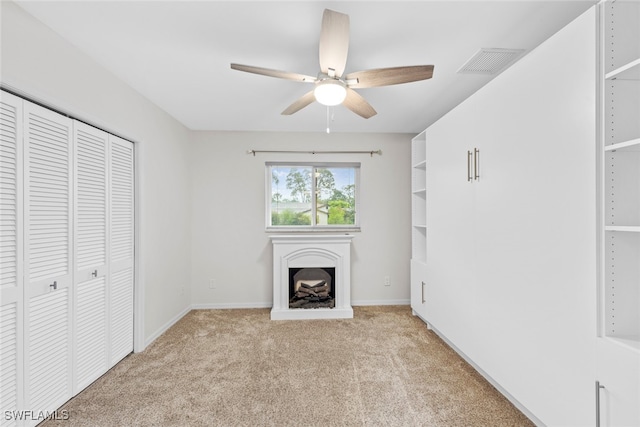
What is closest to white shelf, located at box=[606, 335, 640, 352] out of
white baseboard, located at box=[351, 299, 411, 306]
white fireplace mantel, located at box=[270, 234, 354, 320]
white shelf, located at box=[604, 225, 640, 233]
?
white shelf, located at box=[604, 225, 640, 233]

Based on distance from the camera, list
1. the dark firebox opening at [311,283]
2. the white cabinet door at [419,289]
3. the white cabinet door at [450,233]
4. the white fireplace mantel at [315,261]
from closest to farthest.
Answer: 1. the white cabinet door at [450,233]
2. the white cabinet door at [419,289]
3. the white fireplace mantel at [315,261]
4. the dark firebox opening at [311,283]

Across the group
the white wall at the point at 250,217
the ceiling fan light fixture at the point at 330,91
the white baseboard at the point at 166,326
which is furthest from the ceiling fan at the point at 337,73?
the white baseboard at the point at 166,326

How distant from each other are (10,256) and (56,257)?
31cm

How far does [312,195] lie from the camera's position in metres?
4.39

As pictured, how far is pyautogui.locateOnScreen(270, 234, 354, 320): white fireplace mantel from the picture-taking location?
12.8ft

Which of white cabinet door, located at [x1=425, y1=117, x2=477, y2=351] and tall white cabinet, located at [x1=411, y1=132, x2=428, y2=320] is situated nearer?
white cabinet door, located at [x1=425, y1=117, x2=477, y2=351]

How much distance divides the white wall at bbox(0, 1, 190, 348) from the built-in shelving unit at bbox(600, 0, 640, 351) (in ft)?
9.47

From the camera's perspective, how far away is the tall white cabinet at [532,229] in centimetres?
145

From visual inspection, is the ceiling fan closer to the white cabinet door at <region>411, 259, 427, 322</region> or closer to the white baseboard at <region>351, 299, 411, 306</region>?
the white cabinet door at <region>411, 259, 427, 322</region>

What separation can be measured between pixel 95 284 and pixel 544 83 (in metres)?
3.25

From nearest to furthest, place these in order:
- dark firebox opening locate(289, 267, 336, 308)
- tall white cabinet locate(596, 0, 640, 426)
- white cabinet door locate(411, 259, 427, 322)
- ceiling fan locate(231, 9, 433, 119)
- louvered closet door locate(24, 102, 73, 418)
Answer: tall white cabinet locate(596, 0, 640, 426) → ceiling fan locate(231, 9, 433, 119) → louvered closet door locate(24, 102, 73, 418) → white cabinet door locate(411, 259, 427, 322) → dark firebox opening locate(289, 267, 336, 308)

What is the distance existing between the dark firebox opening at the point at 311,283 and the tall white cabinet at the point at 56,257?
76.5 inches

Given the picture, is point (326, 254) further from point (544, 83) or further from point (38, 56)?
point (38, 56)

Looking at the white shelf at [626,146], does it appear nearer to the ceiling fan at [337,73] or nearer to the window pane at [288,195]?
the ceiling fan at [337,73]
